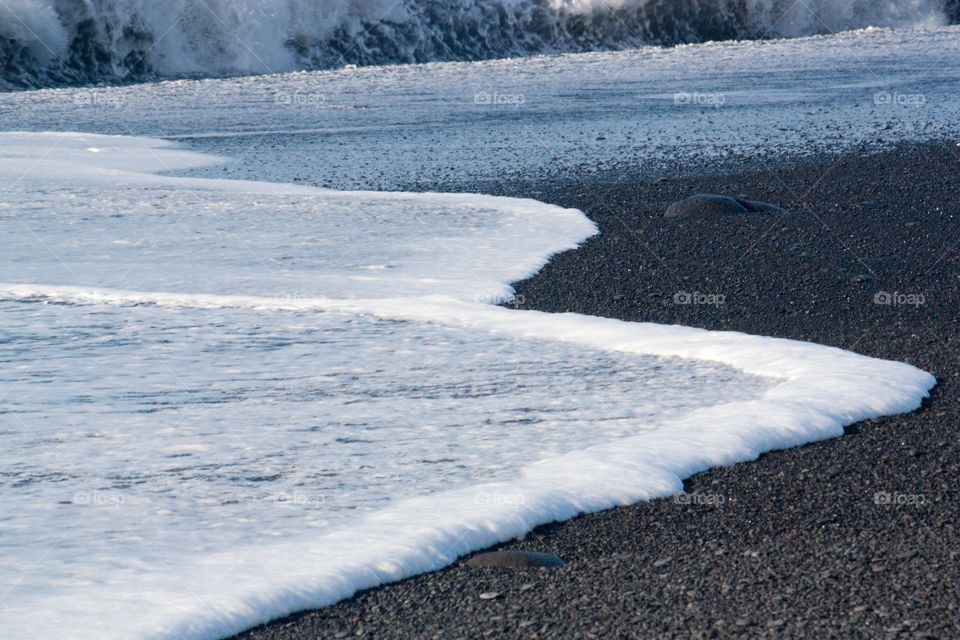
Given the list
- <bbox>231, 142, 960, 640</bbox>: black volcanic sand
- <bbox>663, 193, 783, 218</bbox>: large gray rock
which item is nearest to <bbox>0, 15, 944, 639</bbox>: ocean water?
<bbox>231, 142, 960, 640</bbox>: black volcanic sand

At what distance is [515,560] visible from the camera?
9.66 feet

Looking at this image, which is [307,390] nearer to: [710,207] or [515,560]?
[515,560]

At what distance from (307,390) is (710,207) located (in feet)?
13.9

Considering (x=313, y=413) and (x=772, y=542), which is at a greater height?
(x=313, y=413)

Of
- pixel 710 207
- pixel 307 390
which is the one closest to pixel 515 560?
pixel 307 390

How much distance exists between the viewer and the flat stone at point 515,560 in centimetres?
293

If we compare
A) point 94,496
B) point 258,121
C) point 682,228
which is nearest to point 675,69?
point 258,121

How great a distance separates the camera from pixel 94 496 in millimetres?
3410

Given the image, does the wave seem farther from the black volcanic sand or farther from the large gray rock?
the black volcanic sand

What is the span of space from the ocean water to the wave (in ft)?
38.7

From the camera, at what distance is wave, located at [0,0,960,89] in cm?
2155

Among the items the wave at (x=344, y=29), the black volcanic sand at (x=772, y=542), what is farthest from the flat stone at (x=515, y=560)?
the wave at (x=344, y=29)

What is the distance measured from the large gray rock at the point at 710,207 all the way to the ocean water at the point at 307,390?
701mm

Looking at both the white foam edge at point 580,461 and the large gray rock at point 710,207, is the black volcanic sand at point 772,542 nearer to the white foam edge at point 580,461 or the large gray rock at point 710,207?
the white foam edge at point 580,461
